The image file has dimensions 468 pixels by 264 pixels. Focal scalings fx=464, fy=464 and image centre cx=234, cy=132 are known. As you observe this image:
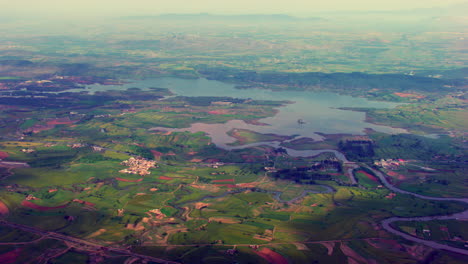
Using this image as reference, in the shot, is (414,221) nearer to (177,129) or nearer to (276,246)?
(276,246)

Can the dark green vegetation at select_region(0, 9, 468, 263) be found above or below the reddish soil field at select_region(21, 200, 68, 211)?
above

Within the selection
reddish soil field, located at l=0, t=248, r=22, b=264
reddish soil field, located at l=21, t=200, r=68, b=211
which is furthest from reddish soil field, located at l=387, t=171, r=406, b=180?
reddish soil field, located at l=0, t=248, r=22, b=264

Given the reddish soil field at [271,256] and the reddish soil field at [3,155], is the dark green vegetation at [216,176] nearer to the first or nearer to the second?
the reddish soil field at [271,256]

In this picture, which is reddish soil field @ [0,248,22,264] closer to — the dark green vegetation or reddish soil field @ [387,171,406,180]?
the dark green vegetation

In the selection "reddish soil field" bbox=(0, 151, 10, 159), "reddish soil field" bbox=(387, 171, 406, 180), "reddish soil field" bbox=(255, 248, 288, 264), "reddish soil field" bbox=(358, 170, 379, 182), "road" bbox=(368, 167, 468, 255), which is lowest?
"reddish soil field" bbox=(255, 248, 288, 264)

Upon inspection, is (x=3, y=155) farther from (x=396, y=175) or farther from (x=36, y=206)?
(x=396, y=175)

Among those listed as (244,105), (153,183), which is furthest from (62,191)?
(244,105)

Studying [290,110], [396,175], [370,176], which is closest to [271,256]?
[370,176]
